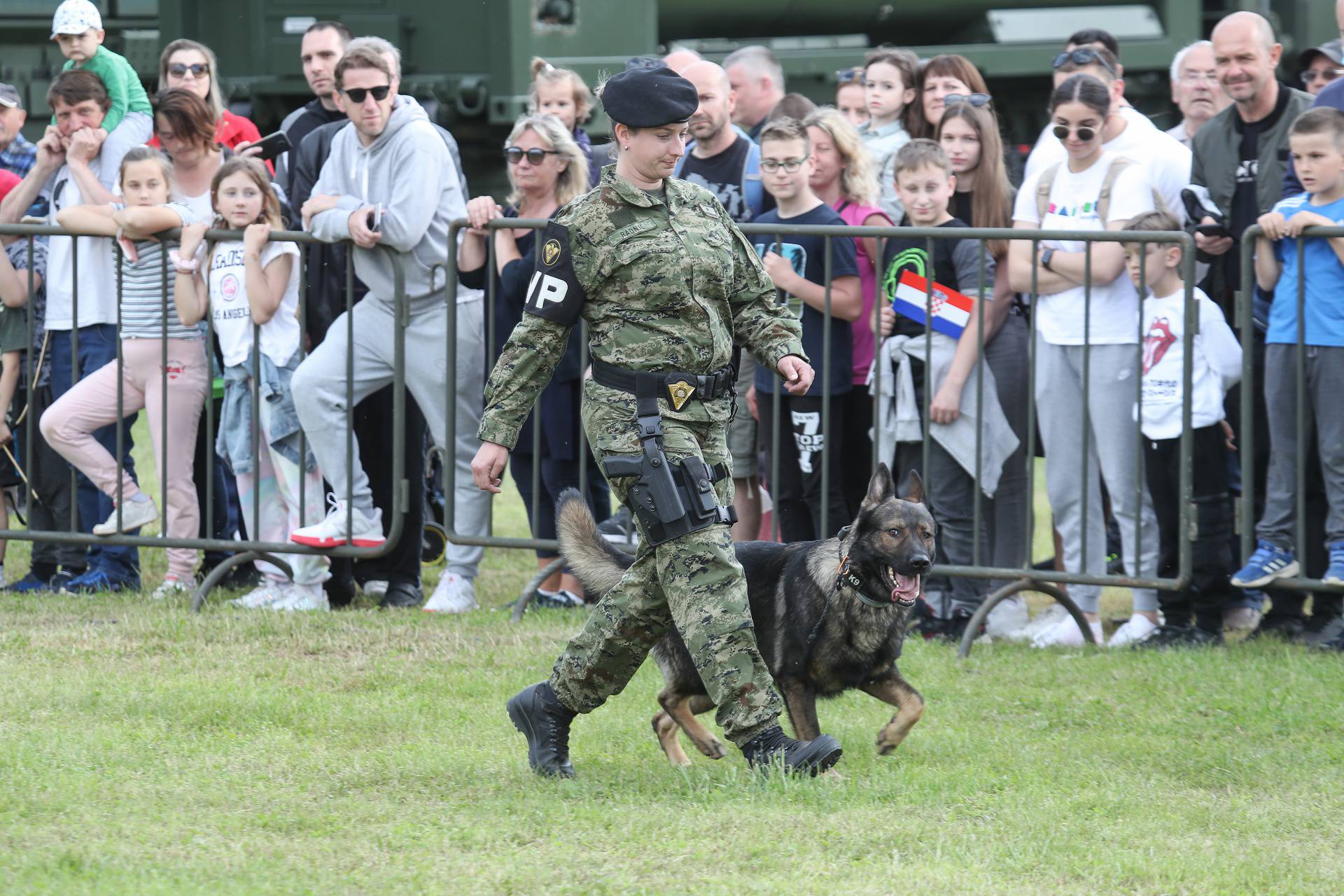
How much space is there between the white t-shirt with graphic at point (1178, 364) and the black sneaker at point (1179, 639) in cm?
80

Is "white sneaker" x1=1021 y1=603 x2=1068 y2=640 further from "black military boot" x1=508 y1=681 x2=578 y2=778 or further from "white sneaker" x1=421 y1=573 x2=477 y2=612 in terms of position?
"black military boot" x1=508 y1=681 x2=578 y2=778

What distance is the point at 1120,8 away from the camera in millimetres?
14070

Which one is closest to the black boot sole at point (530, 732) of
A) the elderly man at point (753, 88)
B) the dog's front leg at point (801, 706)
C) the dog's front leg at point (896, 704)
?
the dog's front leg at point (801, 706)

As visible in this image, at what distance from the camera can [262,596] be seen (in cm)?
784

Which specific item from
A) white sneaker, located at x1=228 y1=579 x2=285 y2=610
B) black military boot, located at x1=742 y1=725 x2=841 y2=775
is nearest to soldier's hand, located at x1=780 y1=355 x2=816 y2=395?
black military boot, located at x1=742 y1=725 x2=841 y2=775

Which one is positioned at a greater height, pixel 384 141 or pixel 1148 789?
pixel 384 141

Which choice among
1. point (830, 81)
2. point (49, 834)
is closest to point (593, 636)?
point (49, 834)

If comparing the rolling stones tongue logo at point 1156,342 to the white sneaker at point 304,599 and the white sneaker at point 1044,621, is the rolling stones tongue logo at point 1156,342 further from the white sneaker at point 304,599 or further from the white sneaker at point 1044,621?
the white sneaker at point 304,599

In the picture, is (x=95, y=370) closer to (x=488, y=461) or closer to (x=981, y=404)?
(x=488, y=461)

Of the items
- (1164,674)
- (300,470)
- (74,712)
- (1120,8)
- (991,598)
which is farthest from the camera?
(1120,8)

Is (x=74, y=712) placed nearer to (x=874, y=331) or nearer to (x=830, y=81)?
(x=874, y=331)

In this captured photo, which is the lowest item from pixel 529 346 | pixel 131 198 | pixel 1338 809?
pixel 1338 809

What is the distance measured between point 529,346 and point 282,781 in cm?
141

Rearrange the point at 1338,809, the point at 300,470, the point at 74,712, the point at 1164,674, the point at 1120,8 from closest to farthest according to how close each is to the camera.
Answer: the point at 1338,809 < the point at 74,712 < the point at 1164,674 < the point at 300,470 < the point at 1120,8
